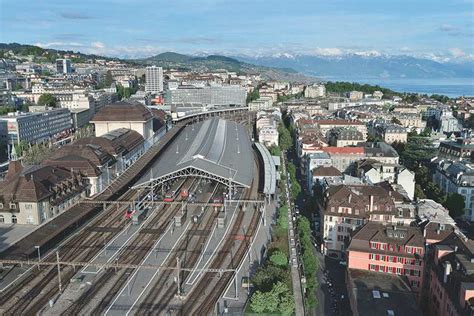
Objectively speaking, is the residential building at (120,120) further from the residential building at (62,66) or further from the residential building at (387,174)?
the residential building at (62,66)

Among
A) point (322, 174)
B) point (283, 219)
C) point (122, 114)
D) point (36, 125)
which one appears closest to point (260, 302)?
point (283, 219)

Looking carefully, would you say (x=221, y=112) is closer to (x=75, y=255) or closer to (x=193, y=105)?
(x=193, y=105)

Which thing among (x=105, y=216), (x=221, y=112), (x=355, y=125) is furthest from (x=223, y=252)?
(x=221, y=112)

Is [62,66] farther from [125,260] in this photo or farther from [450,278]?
[450,278]

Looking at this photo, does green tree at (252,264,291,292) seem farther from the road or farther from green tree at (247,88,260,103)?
green tree at (247,88,260,103)

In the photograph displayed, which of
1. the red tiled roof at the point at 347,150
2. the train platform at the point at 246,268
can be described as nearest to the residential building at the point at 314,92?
the red tiled roof at the point at 347,150

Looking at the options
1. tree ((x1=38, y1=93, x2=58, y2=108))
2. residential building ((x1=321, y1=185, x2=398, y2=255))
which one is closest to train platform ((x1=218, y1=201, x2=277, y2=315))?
residential building ((x1=321, y1=185, x2=398, y2=255))
